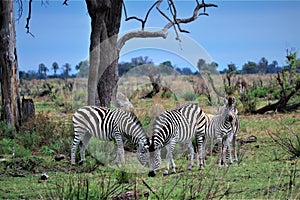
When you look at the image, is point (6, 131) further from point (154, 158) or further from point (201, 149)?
point (201, 149)

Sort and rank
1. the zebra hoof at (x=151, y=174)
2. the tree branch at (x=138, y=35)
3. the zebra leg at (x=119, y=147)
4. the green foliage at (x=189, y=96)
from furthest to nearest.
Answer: the tree branch at (x=138, y=35)
the green foliage at (x=189, y=96)
the zebra leg at (x=119, y=147)
the zebra hoof at (x=151, y=174)

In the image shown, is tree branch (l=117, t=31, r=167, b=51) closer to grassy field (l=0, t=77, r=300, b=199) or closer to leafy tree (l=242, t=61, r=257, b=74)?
grassy field (l=0, t=77, r=300, b=199)

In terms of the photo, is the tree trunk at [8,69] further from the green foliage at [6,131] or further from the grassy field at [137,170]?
the grassy field at [137,170]

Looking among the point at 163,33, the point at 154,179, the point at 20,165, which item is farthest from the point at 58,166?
the point at 163,33

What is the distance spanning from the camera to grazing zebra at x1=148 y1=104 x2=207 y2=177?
10016 mm

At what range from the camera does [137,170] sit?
32.4 feet

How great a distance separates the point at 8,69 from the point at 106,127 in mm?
5813

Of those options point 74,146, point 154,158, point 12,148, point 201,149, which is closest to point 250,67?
point 12,148

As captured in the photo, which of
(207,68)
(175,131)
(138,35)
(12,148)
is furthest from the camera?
(138,35)

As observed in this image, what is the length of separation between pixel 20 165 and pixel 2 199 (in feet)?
9.37

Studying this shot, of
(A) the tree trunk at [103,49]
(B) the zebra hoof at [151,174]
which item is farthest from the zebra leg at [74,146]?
(A) the tree trunk at [103,49]

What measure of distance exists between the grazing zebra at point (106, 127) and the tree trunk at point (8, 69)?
4.66 meters

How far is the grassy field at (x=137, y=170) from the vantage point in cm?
650

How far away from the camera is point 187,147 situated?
458 inches
